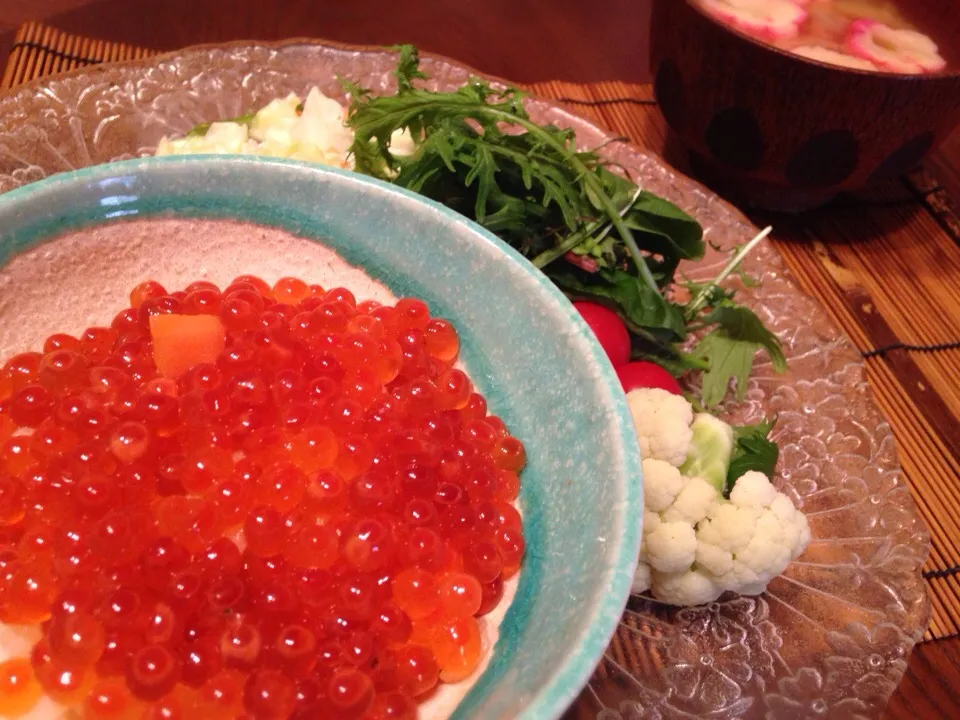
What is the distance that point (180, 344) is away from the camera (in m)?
0.82

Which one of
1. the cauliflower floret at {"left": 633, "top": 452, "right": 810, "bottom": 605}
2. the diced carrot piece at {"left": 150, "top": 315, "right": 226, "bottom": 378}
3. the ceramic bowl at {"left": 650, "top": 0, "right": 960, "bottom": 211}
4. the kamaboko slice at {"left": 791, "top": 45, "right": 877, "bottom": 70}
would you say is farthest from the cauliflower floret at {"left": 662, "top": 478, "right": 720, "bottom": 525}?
the kamaboko slice at {"left": 791, "top": 45, "right": 877, "bottom": 70}

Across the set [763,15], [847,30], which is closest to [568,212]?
[763,15]

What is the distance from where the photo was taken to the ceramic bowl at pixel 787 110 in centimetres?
128

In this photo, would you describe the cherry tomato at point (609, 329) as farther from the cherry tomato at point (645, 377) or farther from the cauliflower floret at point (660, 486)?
the cauliflower floret at point (660, 486)

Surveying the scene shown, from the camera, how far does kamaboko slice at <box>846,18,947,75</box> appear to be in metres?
1.51

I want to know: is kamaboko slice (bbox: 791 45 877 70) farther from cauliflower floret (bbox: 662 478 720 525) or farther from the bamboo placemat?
cauliflower floret (bbox: 662 478 720 525)

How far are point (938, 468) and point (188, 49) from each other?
5.53 ft

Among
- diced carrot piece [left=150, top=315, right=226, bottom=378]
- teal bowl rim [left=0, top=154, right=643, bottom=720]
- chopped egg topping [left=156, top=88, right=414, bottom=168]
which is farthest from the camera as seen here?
chopped egg topping [left=156, top=88, right=414, bottom=168]

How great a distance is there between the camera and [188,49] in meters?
1.53

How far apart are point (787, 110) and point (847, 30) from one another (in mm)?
469

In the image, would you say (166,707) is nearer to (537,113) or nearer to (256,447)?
(256,447)

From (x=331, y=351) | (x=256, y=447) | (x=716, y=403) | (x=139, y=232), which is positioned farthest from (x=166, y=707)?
(x=716, y=403)

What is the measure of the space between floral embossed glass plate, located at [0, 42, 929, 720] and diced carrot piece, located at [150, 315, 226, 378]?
0.22 metres

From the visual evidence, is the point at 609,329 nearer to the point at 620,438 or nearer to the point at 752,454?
the point at 752,454
